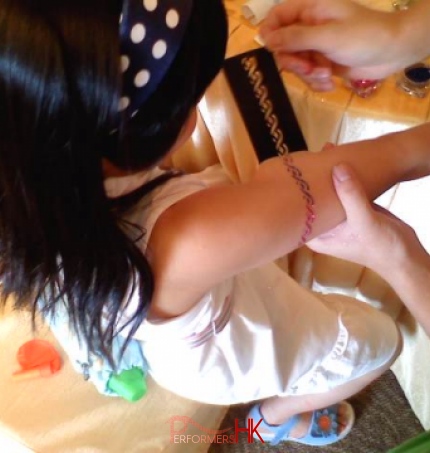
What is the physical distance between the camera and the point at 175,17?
1.61 ft

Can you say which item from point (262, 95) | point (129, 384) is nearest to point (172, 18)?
point (262, 95)

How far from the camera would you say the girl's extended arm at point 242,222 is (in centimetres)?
60

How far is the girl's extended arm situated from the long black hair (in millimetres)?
31

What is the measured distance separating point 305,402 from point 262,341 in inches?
12.5

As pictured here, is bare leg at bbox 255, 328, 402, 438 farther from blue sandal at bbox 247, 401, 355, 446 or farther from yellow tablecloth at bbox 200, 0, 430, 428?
yellow tablecloth at bbox 200, 0, 430, 428

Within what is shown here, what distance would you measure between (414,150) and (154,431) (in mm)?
542

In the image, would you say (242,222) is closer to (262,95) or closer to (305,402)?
(262,95)

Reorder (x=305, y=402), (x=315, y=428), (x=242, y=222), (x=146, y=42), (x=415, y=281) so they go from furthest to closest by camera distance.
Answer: (x=315, y=428), (x=305, y=402), (x=415, y=281), (x=242, y=222), (x=146, y=42)

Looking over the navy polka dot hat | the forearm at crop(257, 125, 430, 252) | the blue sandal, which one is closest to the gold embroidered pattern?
the forearm at crop(257, 125, 430, 252)

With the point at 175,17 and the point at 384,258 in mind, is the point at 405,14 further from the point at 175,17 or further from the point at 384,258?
the point at 175,17

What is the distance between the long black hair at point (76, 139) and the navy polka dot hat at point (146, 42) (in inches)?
0.5

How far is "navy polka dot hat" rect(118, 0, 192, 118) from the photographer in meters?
0.46

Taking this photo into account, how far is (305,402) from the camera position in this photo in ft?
3.59

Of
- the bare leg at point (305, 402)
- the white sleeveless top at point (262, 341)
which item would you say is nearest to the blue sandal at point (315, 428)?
the bare leg at point (305, 402)
